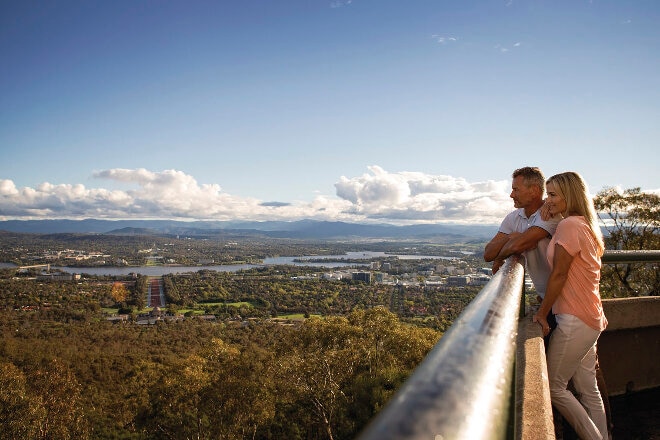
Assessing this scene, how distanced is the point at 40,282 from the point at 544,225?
384 ft

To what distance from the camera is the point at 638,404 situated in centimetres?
405

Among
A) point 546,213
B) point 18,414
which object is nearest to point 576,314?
point 546,213

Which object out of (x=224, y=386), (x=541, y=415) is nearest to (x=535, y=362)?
(x=541, y=415)

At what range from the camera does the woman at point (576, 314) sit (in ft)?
8.81

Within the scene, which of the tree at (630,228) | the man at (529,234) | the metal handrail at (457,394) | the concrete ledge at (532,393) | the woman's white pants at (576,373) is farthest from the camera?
the tree at (630,228)

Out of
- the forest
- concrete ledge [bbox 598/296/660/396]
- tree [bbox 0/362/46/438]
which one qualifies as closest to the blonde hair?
concrete ledge [bbox 598/296/660/396]

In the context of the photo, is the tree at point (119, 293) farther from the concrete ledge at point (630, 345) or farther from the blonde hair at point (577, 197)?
the blonde hair at point (577, 197)

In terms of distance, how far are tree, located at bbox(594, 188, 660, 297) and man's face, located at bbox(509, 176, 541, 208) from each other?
1270 cm

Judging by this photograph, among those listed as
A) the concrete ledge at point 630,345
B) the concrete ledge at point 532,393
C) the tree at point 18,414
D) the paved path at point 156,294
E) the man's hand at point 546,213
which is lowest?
the paved path at point 156,294

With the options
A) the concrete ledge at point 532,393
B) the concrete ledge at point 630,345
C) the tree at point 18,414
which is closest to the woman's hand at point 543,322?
the concrete ledge at point 532,393

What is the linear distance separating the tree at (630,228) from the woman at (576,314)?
13203 mm

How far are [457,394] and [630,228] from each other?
18439mm

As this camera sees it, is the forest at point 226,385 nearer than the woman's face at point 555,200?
No

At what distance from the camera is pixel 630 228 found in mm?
15414
